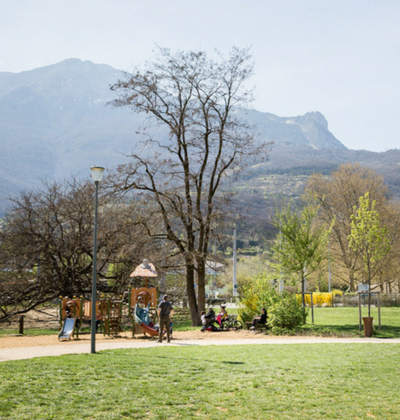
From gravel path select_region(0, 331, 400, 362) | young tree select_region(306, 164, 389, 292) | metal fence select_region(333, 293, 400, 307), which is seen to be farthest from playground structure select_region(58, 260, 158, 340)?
young tree select_region(306, 164, 389, 292)

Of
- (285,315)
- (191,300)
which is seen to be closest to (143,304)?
(285,315)

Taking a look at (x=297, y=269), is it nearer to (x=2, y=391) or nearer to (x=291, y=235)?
(x=291, y=235)

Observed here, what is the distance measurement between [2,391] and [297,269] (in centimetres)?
1803

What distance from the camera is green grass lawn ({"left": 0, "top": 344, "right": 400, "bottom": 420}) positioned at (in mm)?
7594

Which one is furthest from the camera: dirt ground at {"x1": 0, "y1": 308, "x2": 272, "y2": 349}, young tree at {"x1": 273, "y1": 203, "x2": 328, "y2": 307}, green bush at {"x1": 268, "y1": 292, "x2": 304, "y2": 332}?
young tree at {"x1": 273, "y1": 203, "x2": 328, "y2": 307}

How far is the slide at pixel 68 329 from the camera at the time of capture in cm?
→ 1934

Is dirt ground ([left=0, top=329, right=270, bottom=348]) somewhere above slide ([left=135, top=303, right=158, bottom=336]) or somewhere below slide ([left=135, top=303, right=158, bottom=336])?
below

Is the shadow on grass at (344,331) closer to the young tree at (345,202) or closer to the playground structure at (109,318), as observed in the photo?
the playground structure at (109,318)

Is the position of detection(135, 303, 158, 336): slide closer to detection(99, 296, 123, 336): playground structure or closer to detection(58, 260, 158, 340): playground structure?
detection(58, 260, 158, 340): playground structure

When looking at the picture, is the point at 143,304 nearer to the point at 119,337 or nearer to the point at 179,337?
the point at 119,337

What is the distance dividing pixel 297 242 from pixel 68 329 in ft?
36.3

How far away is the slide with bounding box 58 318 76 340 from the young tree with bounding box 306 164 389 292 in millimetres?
36081

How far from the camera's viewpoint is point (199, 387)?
910 centimetres

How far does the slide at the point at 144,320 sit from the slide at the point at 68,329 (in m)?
2.49
